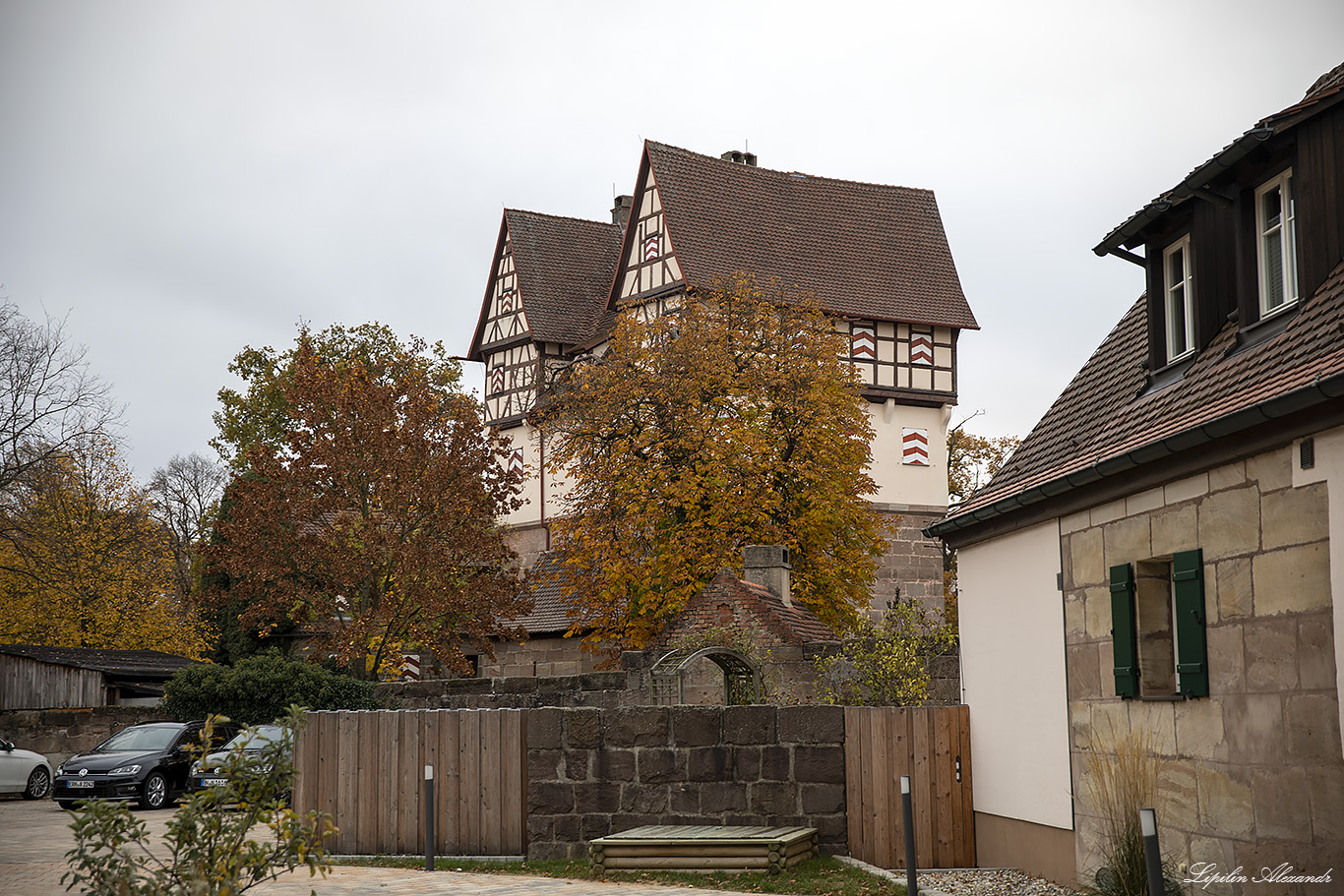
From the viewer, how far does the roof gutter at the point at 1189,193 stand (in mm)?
9469

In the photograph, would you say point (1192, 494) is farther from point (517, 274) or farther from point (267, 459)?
point (517, 274)

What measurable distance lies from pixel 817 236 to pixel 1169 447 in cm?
2898

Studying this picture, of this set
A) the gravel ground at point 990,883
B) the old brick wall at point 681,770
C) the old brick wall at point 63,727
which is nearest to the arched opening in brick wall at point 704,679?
the old brick wall at point 681,770

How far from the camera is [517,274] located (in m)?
40.4

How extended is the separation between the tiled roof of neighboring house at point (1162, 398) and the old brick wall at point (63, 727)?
20.7 m

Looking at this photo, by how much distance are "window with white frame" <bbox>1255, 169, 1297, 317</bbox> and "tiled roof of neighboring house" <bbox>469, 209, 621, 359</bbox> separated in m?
29.9

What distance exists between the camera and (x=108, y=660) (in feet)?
104

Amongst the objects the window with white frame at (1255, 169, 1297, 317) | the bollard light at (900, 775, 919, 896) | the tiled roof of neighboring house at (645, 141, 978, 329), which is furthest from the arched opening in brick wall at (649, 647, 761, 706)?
the tiled roof of neighboring house at (645, 141, 978, 329)

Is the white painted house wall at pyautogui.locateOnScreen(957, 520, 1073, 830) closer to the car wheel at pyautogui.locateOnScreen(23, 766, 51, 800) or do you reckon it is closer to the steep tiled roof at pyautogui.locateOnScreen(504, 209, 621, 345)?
the car wheel at pyautogui.locateOnScreen(23, 766, 51, 800)

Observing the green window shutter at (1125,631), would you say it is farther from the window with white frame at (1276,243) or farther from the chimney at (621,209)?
the chimney at (621,209)

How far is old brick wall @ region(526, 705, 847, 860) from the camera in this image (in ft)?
42.4

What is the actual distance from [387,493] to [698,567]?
264 inches

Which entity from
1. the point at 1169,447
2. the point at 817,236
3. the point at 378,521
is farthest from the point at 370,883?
the point at 817,236

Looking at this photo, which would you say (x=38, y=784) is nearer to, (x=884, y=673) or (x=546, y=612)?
(x=546, y=612)
